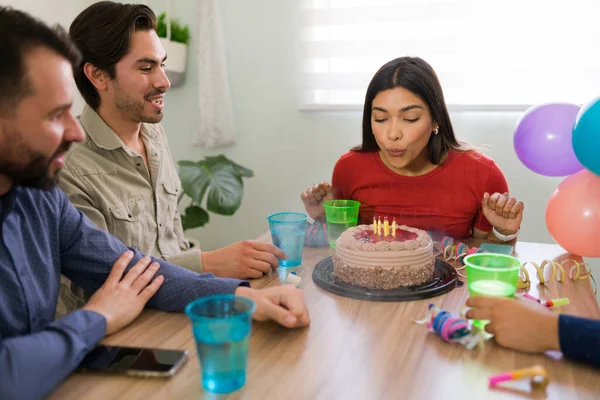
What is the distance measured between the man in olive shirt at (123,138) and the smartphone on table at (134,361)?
52 cm

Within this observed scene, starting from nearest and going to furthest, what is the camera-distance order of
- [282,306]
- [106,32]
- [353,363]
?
[353,363]
[282,306]
[106,32]

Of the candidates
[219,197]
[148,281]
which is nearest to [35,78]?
[148,281]

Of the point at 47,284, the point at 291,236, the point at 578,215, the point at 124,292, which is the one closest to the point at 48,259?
the point at 47,284

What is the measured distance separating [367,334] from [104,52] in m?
1.24

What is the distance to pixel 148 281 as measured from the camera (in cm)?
125

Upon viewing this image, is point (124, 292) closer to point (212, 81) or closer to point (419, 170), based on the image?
point (419, 170)

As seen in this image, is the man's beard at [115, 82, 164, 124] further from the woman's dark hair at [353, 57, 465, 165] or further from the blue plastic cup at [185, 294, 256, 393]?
the blue plastic cup at [185, 294, 256, 393]

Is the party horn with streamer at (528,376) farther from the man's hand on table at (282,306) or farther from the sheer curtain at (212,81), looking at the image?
the sheer curtain at (212,81)

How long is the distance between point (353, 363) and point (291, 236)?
57cm

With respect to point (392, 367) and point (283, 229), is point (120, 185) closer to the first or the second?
point (283, 229)

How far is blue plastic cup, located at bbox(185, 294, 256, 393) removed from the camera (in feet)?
2.89

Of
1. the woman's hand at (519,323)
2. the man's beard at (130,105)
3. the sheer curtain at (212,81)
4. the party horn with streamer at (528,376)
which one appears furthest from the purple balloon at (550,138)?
the sheer curtain at (212,81)

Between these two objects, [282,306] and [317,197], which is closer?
[282,306]

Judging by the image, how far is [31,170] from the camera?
1065 mm
